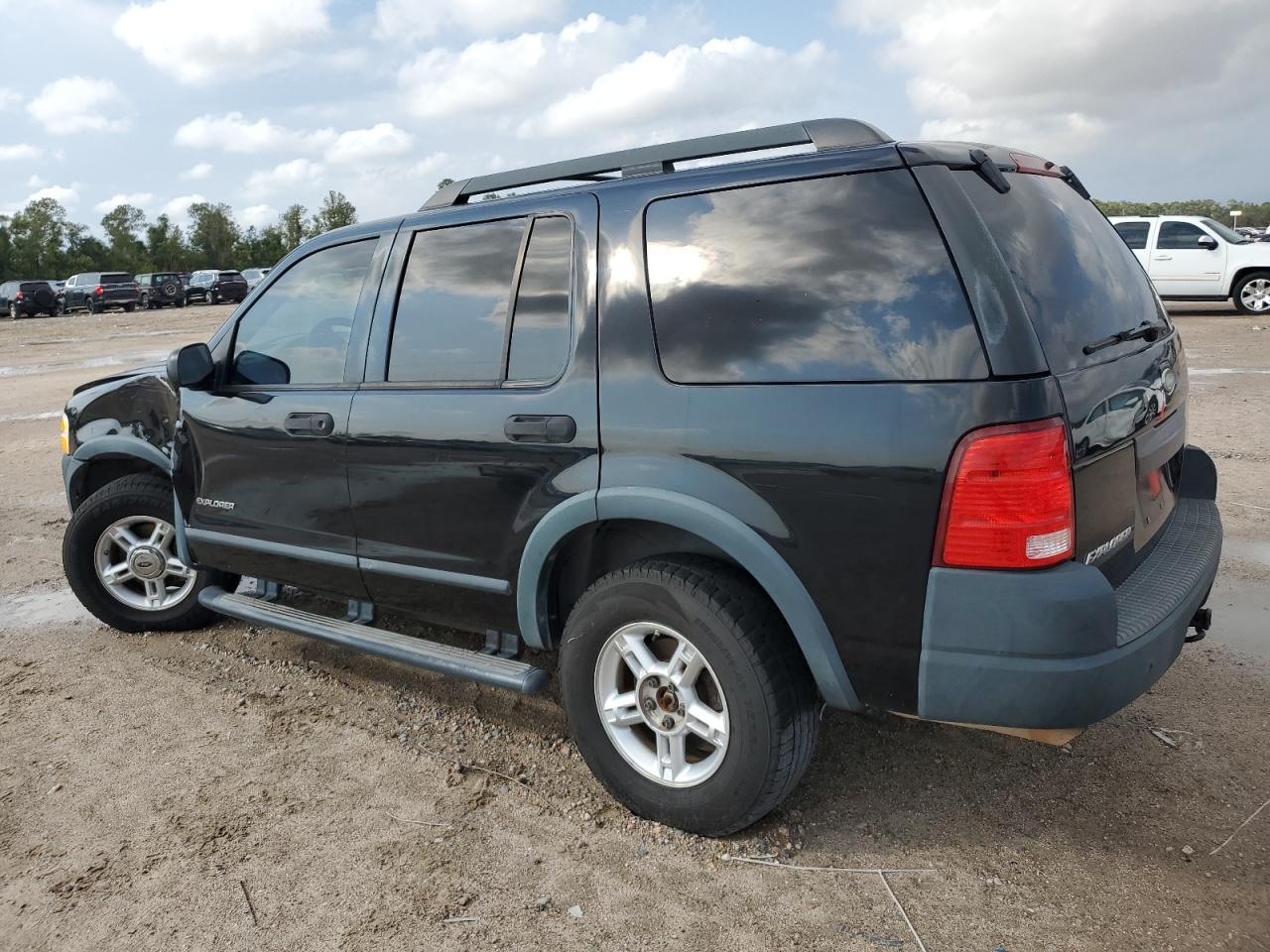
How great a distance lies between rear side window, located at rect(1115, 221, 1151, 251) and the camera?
1711cm

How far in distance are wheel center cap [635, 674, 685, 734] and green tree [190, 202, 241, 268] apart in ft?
317

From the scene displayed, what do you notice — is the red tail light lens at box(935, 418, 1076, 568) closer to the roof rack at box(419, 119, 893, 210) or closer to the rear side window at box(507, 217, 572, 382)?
the roof rack at box(419, 119, 893, 210)

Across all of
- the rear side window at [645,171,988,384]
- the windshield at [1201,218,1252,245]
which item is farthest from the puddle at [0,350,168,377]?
the windshield at [1201,218,1252,245]

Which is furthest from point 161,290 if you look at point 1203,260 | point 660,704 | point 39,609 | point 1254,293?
point 660,704

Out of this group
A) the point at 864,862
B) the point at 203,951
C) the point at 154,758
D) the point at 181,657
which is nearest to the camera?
the point at 203,951

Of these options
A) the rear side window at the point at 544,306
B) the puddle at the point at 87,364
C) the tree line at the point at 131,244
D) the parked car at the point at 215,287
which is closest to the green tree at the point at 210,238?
the tree line at the point at 131,244

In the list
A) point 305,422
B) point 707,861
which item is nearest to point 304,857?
point 707,861

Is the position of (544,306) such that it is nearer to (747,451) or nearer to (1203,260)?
(747,451)

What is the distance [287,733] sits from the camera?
3635 mm

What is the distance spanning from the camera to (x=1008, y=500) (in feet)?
7.45

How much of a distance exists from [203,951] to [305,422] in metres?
1.81

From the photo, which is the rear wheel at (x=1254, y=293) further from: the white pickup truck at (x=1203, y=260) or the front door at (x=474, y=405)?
the front door at (x=474, y=405)

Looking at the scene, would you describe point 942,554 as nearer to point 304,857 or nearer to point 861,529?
point 861,529

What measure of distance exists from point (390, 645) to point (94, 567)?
2023 mm
